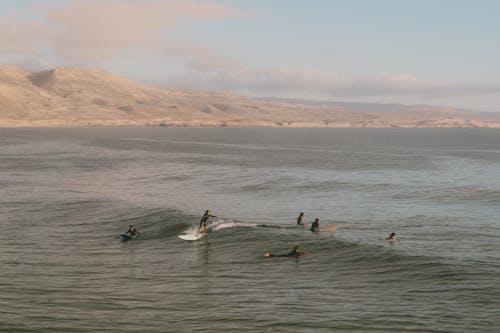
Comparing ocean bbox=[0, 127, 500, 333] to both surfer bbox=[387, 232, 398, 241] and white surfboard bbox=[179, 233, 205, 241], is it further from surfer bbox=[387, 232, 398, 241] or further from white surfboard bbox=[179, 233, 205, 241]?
white surfboard bbox=[179, 233, 205, 241]

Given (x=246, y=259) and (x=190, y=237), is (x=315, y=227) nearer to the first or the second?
(x=246, y=259)

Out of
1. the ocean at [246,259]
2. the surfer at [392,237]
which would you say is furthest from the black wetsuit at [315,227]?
the surfer at [392,237]

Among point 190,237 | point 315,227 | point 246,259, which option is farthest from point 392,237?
point 190,237

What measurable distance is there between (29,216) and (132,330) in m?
28.5

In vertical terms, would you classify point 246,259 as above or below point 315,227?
below

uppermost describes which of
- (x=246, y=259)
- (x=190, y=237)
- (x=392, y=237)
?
(x=392, y=237)

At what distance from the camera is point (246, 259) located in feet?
116

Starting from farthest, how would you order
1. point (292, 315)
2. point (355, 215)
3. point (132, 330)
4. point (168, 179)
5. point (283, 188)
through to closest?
1. point (168, 179)
2. point (283, 188)
3. point (355, 215)
4. point (292, 315)
5. point (132, 330)

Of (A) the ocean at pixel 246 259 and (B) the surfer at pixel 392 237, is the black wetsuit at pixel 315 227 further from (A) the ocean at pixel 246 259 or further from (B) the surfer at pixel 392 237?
(B) the surfer at pixel 392 237

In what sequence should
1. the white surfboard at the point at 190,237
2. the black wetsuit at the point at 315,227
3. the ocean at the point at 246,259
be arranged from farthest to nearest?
the black wetsuit at the point at 315,227 → the white surfboard at the point at 190,237 → the ocean at the point at 246,259

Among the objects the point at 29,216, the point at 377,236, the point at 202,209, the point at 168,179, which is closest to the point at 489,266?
the point at 377,236

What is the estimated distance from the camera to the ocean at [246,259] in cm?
2452

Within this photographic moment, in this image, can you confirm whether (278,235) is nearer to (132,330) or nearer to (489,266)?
(489,266)

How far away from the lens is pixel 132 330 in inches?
904
